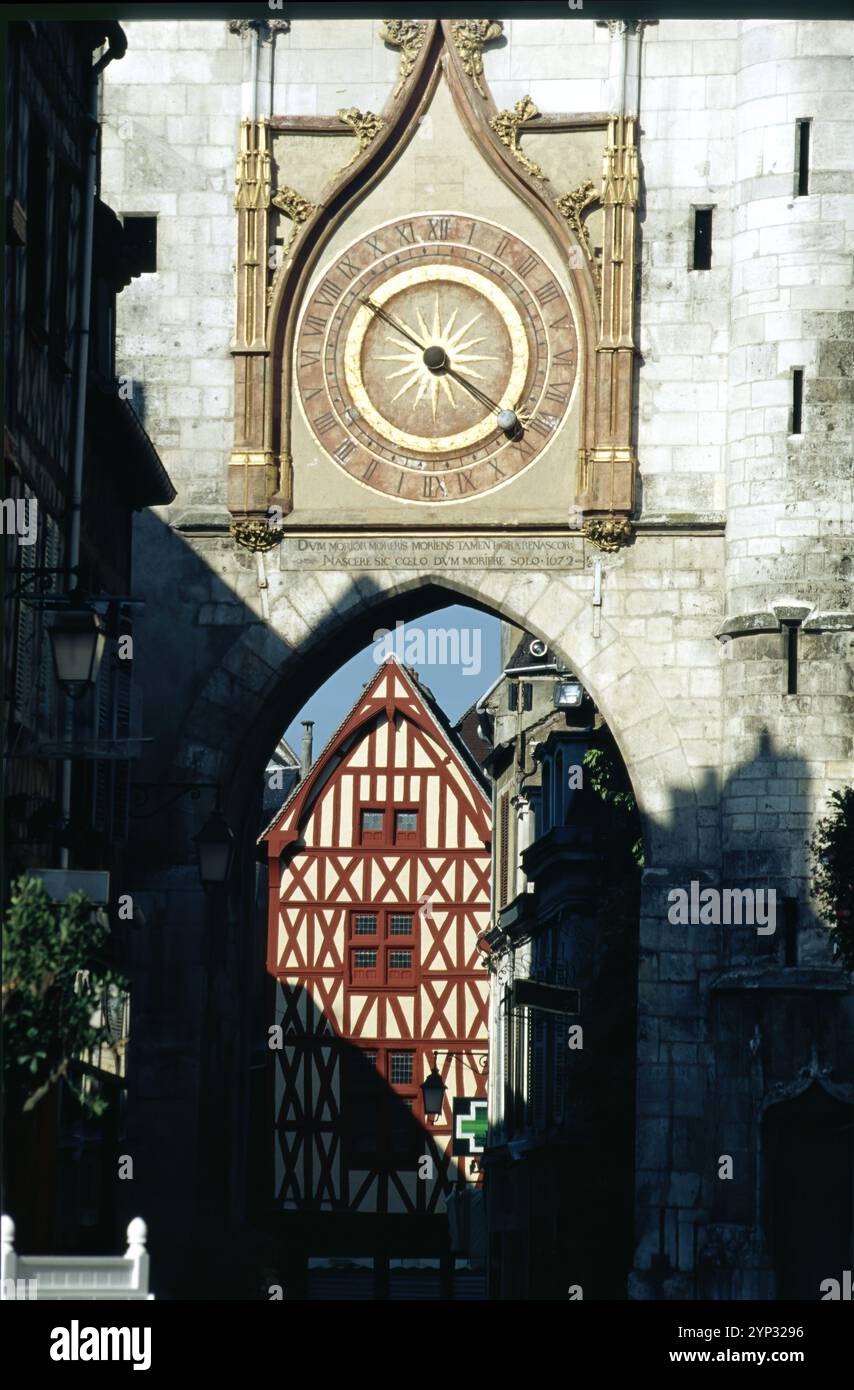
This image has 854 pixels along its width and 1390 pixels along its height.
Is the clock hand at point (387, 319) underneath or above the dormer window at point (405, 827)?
above

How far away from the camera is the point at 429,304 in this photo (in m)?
34.1

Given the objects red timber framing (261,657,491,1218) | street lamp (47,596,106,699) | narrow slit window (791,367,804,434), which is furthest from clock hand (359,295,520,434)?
red timber framing (261,657,491,1218)

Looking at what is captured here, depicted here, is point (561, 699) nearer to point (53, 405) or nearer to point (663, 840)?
point (663, 840)

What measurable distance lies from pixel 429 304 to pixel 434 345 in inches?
17.3

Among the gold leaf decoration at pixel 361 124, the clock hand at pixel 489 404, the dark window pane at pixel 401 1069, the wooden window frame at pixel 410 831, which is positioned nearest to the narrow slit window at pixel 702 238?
the clock hand at pixel 489 404

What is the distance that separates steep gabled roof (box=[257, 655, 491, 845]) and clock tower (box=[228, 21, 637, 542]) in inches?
1039

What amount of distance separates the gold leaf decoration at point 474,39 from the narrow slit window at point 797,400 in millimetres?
4389

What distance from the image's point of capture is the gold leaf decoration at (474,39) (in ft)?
111

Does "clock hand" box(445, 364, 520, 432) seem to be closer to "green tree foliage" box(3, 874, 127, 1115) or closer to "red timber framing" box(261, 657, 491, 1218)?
"green tree foliage" box(3, 874, 127, 1115)

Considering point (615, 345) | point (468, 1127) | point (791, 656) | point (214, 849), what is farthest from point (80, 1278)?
point (468, 1127)

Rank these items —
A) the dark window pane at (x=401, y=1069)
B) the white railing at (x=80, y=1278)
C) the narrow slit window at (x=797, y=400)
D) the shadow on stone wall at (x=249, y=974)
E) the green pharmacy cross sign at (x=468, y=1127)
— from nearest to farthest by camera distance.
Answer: the white railing at (x=80, y=1278), the shadow on stone wall at (x=249, y=974), the narrow slit window at (x=797, y=400), the green pharmacy cross sign at (x=468, y=1127), the dark window pane at (x=401, y=1069)

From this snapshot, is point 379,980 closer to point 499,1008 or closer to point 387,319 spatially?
point 499,1008

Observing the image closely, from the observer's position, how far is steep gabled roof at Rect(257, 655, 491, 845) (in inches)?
2388

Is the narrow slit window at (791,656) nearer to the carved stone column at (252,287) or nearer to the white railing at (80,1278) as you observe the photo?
the carved stone column at (252,287)
